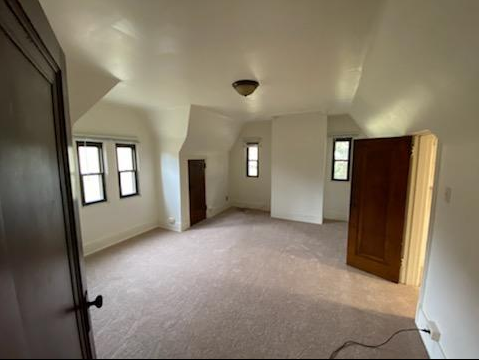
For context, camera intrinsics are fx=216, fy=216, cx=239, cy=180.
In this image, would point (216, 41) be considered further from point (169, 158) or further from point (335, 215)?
point (335, 215)

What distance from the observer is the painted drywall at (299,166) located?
435 cm

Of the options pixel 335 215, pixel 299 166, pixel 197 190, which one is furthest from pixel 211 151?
pixel 335 215

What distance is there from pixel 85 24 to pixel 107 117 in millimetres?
2163

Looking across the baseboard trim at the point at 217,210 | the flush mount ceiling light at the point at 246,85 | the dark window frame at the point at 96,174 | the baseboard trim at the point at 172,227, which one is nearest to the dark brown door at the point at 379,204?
the flush mount ceiling light at the point at 246,85

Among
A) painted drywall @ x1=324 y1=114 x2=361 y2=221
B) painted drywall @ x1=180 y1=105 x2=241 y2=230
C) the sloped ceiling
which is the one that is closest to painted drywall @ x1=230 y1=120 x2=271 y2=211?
painted drywall @ x1=180 y1=105 x2=241 y2=230

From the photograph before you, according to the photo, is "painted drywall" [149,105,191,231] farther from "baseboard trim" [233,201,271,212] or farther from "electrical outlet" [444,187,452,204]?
"electrical outlet" [444,187,452,204]

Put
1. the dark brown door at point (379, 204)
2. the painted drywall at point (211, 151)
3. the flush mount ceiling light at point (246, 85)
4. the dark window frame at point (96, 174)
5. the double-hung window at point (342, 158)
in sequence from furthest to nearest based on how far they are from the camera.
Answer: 1. the double-hung window at point (342, 158)
2. the painted drywall at point (211, 151)
3. the dark window frame at point (96, 174)
4. the dark brown door at point (379, 204)
5. the flush mount ceiling light at point (246, 85)

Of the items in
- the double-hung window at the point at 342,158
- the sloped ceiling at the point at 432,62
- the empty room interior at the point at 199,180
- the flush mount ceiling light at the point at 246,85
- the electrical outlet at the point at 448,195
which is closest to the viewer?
the empty room interior at the point at 199,180

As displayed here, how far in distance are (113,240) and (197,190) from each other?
1.75 metres

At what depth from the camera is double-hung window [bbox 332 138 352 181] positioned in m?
4.61

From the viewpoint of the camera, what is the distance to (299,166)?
4559 mm

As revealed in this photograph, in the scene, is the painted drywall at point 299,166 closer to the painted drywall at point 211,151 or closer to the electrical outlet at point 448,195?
the painted drywall at point 211,151

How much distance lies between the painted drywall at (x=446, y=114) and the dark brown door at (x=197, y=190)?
3.39 metres

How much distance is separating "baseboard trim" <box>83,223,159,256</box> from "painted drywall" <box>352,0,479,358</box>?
3747mm
